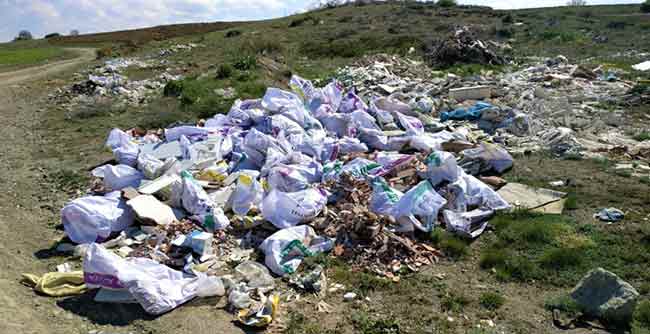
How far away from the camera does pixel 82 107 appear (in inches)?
416

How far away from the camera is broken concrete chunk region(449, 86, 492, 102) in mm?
9500

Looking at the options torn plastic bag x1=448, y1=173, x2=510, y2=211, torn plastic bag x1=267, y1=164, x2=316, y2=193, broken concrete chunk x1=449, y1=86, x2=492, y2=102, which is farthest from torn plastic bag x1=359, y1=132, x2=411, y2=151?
broken concrete chunk x1=449, y1=86, x2=492, y2=102

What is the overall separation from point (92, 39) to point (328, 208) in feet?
137

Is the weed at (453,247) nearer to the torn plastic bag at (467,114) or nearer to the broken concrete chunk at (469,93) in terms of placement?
the torn plastic bag at (467,114)

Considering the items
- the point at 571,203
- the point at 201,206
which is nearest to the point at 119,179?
the point at 201,206

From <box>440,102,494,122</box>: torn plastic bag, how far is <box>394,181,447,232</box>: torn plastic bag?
3.89m

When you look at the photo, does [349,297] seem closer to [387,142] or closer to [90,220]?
[90,220]

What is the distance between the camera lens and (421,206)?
4.73 m

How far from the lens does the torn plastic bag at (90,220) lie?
4.53 m

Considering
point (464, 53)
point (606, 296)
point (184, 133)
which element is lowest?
point (606, 296)

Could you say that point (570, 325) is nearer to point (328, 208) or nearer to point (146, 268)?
point (328, 208)

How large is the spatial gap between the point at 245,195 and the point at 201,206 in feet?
1.54

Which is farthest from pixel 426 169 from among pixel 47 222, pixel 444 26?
pixel 444 26

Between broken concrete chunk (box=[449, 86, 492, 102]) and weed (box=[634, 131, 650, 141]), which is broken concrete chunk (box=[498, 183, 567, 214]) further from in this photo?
broken concrete chunk (box=[449, 86, 492, 102])
